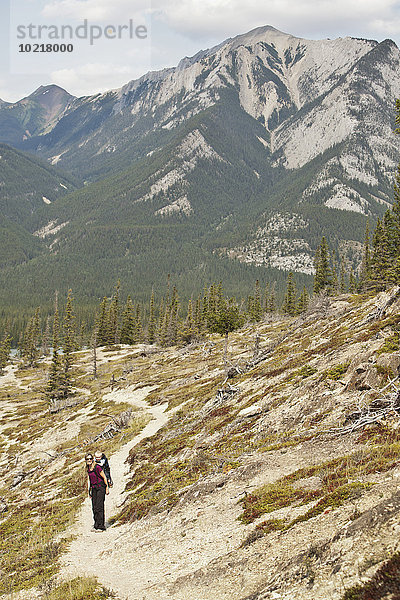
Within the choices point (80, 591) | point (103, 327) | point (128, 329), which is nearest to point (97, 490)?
point (80, 591)

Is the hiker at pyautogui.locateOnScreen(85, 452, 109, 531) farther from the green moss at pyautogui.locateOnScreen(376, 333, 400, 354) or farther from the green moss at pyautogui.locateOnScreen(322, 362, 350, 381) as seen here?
the green moss at pyautogui.locateOnScreen(376, 333, 400, 354)

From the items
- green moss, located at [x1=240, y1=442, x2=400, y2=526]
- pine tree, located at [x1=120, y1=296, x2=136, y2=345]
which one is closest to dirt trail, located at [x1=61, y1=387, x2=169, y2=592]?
green moss, located at [x1=240, y1=442, x2=400, y2=526]

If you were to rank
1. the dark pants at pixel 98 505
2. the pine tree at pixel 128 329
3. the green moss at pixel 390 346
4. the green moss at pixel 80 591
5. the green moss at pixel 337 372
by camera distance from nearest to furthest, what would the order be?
1. the green moss at pixel 80 591
2. the dark pants at pixel 98 505
3. the green moss at pixel 390 346
4. the green moss at pixel 337 372
5. the pine tree at pixel 128 329

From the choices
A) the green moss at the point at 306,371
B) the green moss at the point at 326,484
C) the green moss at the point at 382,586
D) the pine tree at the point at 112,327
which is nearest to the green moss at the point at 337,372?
the green moss at the point at 306,371

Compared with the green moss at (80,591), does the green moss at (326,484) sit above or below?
above

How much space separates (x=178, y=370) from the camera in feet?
255

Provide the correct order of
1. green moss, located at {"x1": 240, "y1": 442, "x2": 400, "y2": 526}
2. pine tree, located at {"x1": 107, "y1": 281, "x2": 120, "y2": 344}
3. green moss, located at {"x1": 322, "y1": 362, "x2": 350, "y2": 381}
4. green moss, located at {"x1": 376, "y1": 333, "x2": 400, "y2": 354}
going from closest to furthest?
1. green moss, located at {"x1": 240, "y1": 442, "x2": 400, "y2": 526}
2. green moss, located at {"x1": 376, "y1": 333, "x2": 400, "y2": 354}
3. green moss, located at {"x1": 322, "y1": 362, "x2": 350, "y2": 381}
4. pine tree, located at {"x1": 107, "y1": 281, "x2": 120, "y2": 344}

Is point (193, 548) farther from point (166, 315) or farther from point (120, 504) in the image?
point (166, 315)

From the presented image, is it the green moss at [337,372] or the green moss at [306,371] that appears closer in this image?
the green moss at [337,372]

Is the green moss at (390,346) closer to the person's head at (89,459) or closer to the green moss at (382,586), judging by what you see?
the person's head at (89,459)

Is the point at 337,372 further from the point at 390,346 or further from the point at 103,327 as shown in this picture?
the point at 103,327

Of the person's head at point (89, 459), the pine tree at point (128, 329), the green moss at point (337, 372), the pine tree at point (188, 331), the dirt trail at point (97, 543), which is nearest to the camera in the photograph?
the dirt trail at point (97, 543)

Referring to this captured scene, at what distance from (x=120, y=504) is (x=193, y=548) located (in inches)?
450

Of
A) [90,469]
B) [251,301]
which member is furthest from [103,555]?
[251,301]
